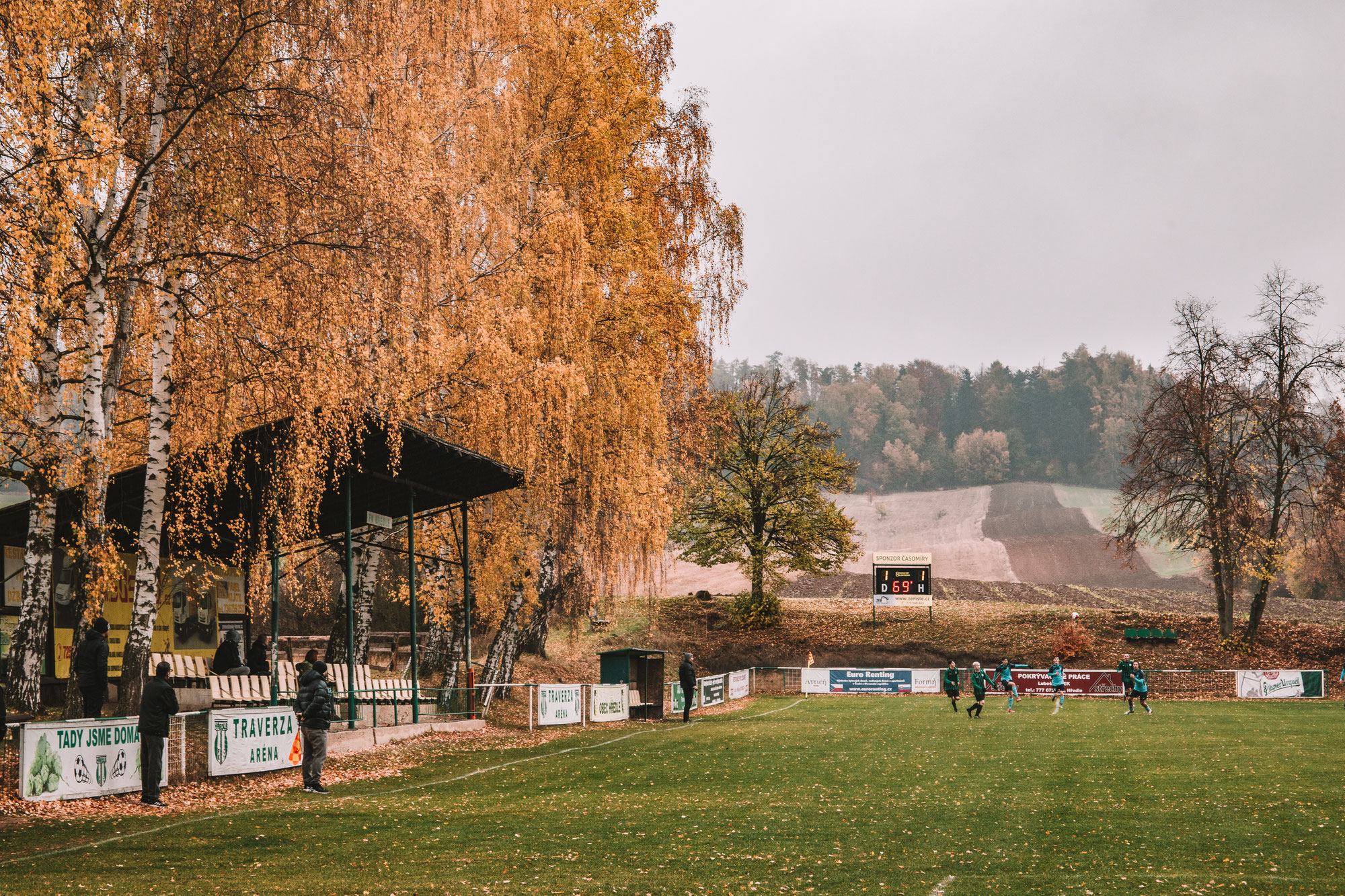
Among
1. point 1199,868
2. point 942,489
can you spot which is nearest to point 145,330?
point 1199,868

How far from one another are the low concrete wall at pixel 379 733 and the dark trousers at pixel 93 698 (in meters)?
3.52

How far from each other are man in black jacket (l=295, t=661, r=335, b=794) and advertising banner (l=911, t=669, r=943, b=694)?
34394 millimetres

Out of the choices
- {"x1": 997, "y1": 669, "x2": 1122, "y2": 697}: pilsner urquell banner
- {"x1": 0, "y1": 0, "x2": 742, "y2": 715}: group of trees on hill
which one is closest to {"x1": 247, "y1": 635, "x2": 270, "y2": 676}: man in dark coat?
{"x1": 0, "y1": 0, "x2": 742, "y2": 715}: group of trees on hill

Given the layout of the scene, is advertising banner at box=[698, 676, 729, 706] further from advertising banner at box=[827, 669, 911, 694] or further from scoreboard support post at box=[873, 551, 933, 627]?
scoreboard support post at box=[873, 551, 933, 627]

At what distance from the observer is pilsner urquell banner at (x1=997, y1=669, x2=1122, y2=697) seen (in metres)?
42.8

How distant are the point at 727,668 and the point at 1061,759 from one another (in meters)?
32.7

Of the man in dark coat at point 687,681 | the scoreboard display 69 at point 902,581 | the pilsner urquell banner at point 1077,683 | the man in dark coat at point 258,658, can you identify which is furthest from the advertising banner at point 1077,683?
the man in dark coat at point 258,658

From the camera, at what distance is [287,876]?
9.29 meters

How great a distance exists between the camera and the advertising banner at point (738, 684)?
40500 mm

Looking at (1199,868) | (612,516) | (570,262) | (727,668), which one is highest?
(570,262)

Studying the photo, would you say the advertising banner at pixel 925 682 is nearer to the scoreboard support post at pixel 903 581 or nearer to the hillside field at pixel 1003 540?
the scoreboard support post at pixel 903 581

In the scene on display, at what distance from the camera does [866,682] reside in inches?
1801

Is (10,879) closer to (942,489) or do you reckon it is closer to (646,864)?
(646,864)

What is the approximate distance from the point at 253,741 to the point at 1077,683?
35.3 meters
